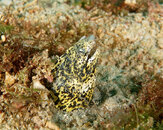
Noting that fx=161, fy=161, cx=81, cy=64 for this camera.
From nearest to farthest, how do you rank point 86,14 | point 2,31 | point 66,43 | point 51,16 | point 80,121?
point 80,121 → point 2,31 → point 66,43 → point 51,16 → point 86,14

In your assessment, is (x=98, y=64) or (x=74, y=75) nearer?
(x=74, y=75)

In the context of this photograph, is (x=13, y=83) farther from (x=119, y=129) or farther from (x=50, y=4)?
(x=50, y=4)

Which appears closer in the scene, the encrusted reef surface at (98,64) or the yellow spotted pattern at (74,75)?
the encrusted reef surface at (98,64)

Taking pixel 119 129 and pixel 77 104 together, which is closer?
pixel 119 129

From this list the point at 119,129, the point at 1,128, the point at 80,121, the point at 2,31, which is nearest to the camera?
the point at 1,128

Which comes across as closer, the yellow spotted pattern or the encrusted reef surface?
the encrusted reef surface

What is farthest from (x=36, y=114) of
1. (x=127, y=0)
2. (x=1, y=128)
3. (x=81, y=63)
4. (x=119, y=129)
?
(x=127, y=0)

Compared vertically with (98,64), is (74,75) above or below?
above

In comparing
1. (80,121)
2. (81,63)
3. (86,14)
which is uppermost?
(86,14)
